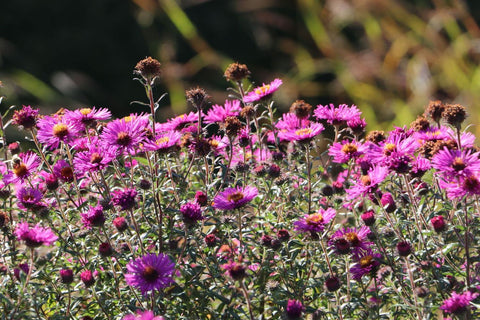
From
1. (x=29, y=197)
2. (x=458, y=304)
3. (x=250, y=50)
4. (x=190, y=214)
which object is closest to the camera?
(x=458, y=304)

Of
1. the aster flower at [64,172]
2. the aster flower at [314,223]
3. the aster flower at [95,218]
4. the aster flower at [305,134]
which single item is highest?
the aster flower at [305,134]

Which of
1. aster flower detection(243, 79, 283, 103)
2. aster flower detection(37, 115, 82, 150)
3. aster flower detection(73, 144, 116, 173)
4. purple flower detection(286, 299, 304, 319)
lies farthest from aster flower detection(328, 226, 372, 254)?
aster flower detection(37, 115, 82, 150)

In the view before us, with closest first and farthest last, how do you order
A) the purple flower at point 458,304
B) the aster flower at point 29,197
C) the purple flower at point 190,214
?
the purple flower at point 458,304 < the purple flower at point 190,214 < the aster flower at point 29,197

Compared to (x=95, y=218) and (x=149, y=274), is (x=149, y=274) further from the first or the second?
(x=95, y=218)

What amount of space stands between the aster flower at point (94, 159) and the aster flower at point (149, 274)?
27cm

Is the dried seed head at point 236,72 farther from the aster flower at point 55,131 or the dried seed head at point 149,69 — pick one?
the aster flower at point 55,131

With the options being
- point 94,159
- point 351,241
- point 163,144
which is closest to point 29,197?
point 94,159

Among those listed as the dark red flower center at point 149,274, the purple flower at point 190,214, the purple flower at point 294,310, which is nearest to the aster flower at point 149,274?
the dark red flower center at point 149,274

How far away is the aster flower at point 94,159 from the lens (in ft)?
4.49

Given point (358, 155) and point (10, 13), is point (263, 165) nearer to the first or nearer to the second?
point (358, 155)

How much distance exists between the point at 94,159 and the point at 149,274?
1.06ft

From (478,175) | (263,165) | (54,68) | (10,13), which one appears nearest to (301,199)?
(263,165)

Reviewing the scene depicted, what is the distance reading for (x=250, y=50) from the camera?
173 inches

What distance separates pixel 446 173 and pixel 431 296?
0.95ft
